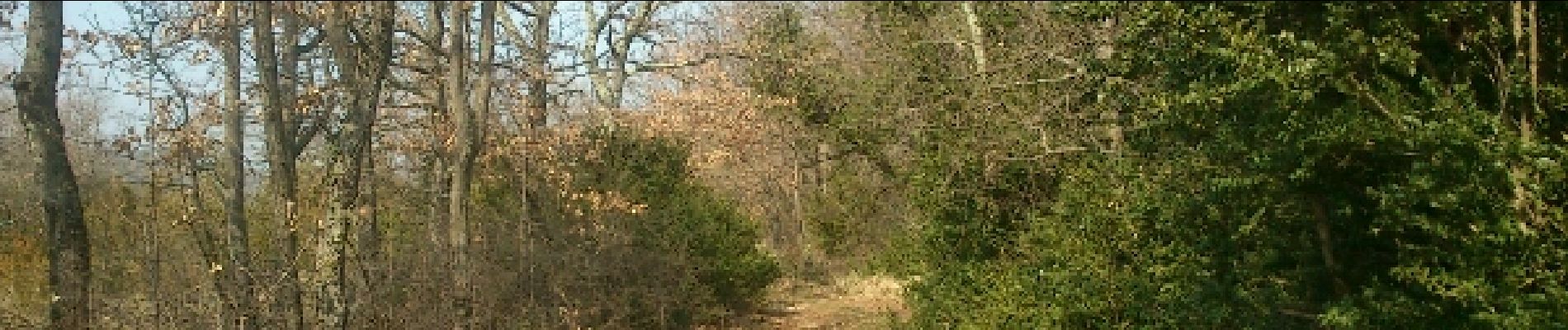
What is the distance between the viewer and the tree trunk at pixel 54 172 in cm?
602

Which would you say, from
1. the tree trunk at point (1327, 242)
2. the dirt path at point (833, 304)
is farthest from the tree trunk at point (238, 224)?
the dirt path at point (833, 304)

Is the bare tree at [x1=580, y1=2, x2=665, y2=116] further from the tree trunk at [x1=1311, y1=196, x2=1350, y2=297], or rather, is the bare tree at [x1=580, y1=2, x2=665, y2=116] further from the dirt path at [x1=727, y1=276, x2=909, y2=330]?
the tree trunk at [x1=1311, y1=196, x2=1350, y2=297]

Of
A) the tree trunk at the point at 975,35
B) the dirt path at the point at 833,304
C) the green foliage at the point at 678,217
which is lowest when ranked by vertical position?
the dirt path at the point at 833,304

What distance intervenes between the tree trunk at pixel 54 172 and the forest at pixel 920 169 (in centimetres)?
1

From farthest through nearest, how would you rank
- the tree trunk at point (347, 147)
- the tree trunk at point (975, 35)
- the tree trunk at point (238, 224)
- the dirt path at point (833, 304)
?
the dirt path at point (833, 304) → the tree trunk at point (975, 35) → the tree trunk at point (347, 147) → the tree trunk at point (238, 224)

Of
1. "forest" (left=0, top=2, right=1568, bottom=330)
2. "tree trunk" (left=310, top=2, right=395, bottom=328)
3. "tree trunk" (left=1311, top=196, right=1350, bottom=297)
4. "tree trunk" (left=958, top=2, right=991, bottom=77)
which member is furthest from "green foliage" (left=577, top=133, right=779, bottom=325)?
"tree trunk" (left=1311, top=196, right=1350, bottom=297)

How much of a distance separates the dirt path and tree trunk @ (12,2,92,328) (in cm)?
802

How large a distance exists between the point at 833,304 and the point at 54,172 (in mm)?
13520

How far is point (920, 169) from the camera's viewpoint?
1116 centimetres

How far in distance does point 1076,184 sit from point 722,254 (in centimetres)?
649

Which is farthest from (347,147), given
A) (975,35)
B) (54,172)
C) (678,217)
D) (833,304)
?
(833,304)

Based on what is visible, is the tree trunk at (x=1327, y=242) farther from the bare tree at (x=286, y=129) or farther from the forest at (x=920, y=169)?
the bare tree at (x=286, y=129)

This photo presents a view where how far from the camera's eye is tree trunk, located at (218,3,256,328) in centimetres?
661

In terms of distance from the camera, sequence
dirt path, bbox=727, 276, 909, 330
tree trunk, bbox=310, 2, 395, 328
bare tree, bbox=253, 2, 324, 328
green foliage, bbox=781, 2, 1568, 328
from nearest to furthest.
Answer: green foliage, bbox=781, 2, 1568, 328 < bare tree, bbox=253, 2, 324, 328 < tree trunk, bbox=310, 2, 395, 328 < dirt path, bbox=727, 276, 909, 330
